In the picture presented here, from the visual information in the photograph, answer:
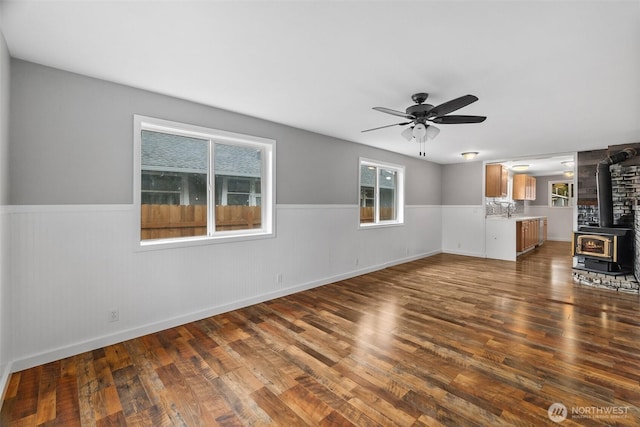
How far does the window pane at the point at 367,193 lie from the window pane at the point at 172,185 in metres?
3.03

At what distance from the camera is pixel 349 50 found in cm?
208

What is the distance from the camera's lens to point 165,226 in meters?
3.11

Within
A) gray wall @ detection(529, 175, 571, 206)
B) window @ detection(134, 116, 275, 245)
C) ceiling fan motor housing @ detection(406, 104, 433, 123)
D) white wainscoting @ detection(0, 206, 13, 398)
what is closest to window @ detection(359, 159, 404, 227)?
window @ detection(134, 116, 275, 245)

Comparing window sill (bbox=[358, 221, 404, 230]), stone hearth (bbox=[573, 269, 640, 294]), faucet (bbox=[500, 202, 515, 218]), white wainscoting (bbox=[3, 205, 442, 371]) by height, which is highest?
faucet (bbox=[500, 202, 515, 218])

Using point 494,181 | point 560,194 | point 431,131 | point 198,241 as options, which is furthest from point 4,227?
point 560,194

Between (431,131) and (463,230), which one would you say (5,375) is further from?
(463,230)

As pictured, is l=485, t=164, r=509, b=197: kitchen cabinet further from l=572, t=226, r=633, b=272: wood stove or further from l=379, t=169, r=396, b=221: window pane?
l=379, t=169, r=396, b=221: window pane

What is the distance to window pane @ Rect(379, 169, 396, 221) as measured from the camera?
6.01 metres

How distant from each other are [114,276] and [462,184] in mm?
7410

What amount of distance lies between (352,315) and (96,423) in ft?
7.80

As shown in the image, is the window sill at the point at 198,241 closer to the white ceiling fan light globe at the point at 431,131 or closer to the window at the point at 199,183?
the window at the point at 199,183

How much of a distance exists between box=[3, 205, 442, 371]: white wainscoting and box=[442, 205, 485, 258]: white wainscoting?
4.85 metres

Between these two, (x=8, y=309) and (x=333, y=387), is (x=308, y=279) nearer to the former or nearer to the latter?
(x=333, y=387)

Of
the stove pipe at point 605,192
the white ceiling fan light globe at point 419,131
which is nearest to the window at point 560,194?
the stove pipe at point 605,192
